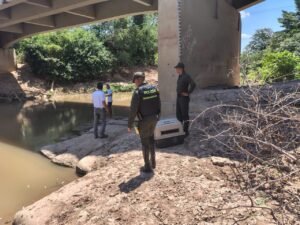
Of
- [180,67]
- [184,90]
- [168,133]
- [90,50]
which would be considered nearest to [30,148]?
[168,133]

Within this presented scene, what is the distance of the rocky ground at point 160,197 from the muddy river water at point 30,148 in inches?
40.3

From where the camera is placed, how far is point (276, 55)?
1708cm

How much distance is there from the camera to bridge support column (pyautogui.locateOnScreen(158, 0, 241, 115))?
9.98 metres

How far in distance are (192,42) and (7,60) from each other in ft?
64.6

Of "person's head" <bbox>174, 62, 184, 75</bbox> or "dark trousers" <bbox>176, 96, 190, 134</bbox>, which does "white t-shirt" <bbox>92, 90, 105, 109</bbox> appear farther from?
"person's head" <bbox>174, 62, 184, 75</bbox>

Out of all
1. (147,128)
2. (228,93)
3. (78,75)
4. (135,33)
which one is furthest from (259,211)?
(135,33)

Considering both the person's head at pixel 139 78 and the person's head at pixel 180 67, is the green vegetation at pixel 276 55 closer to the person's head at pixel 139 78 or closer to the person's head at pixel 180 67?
the person's head at pixel 180 67

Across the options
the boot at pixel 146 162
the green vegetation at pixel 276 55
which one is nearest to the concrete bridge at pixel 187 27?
the green vegetation at pixel 276 55

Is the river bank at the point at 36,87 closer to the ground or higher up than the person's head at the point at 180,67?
closer to the ground

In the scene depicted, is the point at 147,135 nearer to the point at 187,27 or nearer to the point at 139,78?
the point at 139,78

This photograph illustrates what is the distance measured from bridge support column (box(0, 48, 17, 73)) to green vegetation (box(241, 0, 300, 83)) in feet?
58.4

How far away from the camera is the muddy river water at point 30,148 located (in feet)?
22.5

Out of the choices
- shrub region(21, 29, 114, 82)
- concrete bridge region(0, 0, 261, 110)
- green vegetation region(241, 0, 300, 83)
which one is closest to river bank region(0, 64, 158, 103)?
shrub region(21, 29, 114, 82)

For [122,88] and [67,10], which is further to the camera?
[122,88]
